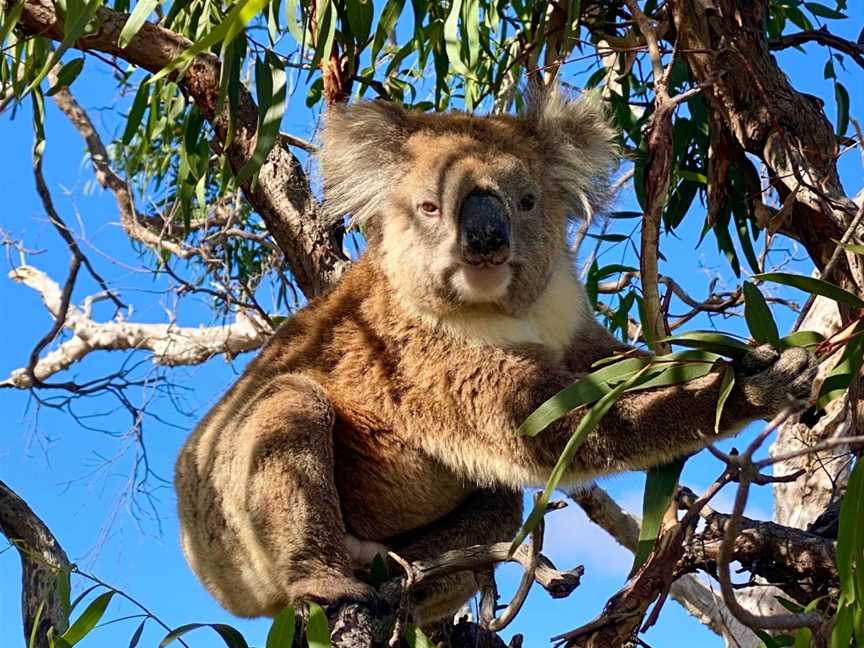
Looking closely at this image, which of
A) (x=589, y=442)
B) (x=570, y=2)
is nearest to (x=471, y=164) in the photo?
(x=570, y=2)

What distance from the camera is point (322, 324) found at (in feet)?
11.5

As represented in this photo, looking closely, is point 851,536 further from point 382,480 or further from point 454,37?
point 454,37

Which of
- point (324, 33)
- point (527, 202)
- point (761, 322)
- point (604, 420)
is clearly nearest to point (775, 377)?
point (761, 322)

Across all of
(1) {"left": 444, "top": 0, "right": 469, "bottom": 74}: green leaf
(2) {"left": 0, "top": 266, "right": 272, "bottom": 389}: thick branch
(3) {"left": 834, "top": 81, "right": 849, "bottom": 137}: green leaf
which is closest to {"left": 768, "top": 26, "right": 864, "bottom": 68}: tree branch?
(3) {"left": 834, "top": 81, "right": 849, "bottom": 137}: green leaf

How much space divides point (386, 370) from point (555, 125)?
978 millimetres

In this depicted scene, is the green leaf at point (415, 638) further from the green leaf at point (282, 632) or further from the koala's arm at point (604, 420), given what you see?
the koala's arm at point (604, 420)

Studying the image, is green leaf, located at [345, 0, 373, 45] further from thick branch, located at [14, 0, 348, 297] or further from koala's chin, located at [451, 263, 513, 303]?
koala's chin, located at [451, 263, 513, 303]

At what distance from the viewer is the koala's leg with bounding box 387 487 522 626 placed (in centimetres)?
324

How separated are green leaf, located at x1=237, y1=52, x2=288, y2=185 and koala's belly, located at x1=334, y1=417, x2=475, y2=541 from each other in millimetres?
848

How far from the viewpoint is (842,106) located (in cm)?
447

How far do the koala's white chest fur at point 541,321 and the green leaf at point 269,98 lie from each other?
2.26ft

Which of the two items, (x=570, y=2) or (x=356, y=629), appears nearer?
(x=356, y=629)

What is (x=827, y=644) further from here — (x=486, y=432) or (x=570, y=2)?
(x=570, y=2)

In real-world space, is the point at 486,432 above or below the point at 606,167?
below
